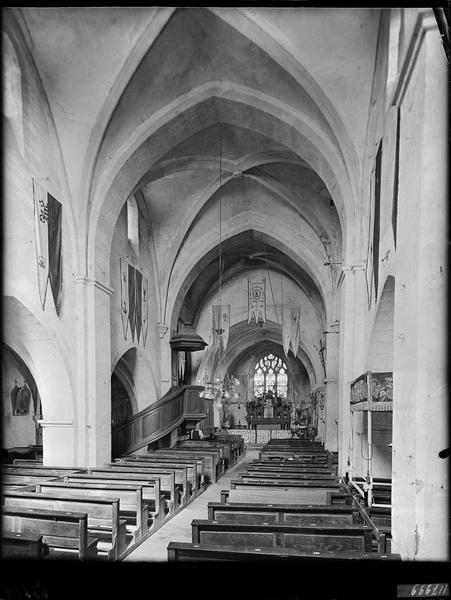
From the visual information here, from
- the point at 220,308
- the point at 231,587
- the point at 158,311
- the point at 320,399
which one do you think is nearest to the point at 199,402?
the point at 158,311

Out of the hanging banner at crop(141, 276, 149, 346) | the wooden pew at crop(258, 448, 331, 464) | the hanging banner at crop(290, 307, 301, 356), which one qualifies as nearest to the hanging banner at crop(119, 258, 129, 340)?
the hanging banner at crop(141, 276, 149, 346)

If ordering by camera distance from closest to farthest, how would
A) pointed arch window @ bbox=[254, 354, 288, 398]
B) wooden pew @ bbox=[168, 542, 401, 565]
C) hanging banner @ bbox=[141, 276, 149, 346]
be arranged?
wooden pew @ bbox=[168, 542, 401, 565]
hanging banner @ bbox=[141, 276, 149, 346]
pointed arch window @ bbox=[254, 354, 288, 398]

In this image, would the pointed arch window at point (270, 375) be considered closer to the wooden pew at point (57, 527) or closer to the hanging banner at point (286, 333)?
the hanging banner at point (286, 333)

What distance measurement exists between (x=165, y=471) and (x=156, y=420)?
622cm

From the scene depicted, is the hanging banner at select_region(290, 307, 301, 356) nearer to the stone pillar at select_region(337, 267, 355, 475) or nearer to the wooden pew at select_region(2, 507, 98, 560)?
the stone pillar at select_region(337, 267, 355, 475)

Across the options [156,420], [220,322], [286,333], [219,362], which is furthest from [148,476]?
[286,333]

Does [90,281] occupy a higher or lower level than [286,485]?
higher

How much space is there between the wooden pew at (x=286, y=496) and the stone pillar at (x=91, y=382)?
4.83 metres

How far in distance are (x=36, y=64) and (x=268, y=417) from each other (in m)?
26.2

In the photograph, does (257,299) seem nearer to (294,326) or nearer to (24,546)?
(294,326)

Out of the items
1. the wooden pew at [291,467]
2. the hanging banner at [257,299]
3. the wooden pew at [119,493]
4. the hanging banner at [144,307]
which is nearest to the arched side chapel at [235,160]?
the wooden pew at [291,467]

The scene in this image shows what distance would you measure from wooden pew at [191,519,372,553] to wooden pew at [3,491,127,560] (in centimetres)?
163

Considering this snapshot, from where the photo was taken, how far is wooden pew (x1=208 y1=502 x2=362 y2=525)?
5.47 m

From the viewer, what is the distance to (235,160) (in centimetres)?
1471
